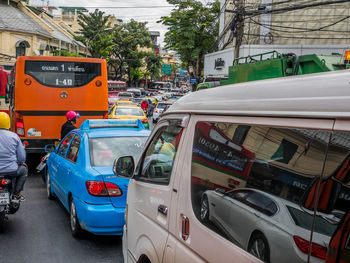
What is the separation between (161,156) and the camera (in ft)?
10.3

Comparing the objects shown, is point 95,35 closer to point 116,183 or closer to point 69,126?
point 69,126

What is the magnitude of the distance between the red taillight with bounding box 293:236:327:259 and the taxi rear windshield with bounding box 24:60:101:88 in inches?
410

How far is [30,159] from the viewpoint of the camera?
41.6 feet

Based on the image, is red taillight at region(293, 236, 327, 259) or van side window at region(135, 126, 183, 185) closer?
red taillight at region(293, 236, 327, 259)

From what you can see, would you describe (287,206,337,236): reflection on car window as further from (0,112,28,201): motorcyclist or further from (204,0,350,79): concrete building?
(204,0,350,79): concrete building

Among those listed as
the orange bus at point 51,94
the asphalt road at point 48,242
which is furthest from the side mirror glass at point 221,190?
the orange bus at point 51,94

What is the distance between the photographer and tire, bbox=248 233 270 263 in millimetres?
1808

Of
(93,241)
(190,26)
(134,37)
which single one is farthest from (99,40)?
(93,241)

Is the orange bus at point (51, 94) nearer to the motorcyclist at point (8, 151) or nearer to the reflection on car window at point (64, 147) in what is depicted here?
the reflection on car window at point (64, 147)

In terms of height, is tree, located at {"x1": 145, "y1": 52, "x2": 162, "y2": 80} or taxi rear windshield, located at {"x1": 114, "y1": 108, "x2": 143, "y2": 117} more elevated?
tree, located at {"x1": 145, "y1": 52, "x2": 162, "y2": 80}

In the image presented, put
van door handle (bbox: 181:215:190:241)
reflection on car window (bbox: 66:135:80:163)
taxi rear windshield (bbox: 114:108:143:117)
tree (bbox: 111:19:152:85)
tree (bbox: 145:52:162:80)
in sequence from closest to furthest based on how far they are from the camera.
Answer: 1. van door handle (bbox: 181:215:190:241)
2. reflection on car window (bbox: 66:135:80:163)
3. taxi rear windshield (bbox: 114:108:143:117)
4. tree (bbox: 111:19:152:85)
5. tree (bbox: 145:52:162:80)

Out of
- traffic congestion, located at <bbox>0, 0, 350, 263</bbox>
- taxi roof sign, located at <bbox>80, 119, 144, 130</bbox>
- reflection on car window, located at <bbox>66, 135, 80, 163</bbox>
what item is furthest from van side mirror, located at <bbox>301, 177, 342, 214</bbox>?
taxi roof sign, located at <bbox>80, 119, 144, 130</bbox>

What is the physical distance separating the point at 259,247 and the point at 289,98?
2.28 feet

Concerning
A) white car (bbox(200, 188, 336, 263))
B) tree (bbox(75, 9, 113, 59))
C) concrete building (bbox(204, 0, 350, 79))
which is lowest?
white car (bbox(200, 188, 336, 263))
